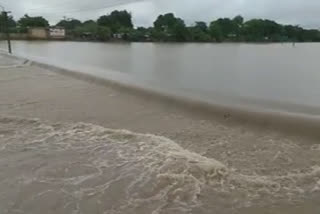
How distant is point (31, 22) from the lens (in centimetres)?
10169

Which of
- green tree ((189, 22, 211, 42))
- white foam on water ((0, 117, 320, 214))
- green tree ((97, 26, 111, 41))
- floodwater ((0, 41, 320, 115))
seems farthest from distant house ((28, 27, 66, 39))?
white foam on water ((0, 117, 320, 214))

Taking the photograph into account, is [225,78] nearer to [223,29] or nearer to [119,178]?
[119,178]

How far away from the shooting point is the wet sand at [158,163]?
502 centimetres

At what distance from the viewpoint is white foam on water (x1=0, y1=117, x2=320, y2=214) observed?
5.02 m

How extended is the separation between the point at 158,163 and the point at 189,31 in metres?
89.4

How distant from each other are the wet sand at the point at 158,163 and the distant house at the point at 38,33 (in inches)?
3297

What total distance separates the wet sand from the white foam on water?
0.04 feet

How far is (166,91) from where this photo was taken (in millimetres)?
13250

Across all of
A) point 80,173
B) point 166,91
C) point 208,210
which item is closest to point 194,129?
point 80,173

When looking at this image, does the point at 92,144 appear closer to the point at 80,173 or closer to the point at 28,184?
the point at 80,173

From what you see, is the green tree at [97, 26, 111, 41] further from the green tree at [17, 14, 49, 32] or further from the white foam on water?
the white foam on water

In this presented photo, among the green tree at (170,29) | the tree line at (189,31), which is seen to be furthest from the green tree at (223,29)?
the green tree at (170,29)

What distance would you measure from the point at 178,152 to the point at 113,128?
2.45 meters

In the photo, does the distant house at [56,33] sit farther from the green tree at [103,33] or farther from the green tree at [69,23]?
the green tree at [69,23]
